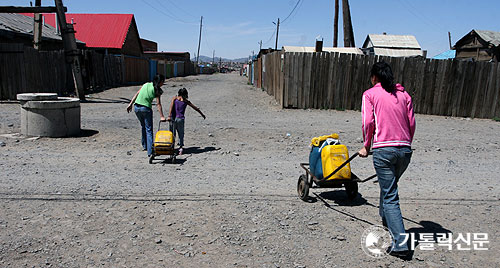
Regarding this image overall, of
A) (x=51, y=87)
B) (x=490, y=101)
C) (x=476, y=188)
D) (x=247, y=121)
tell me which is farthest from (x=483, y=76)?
(x=51, y=87)

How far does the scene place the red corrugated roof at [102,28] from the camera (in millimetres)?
35531

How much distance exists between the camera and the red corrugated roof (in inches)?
1399

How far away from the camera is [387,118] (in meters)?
3.85

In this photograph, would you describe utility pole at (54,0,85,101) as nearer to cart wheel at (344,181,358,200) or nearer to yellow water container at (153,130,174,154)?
yellow water container at (153,130,174,154)

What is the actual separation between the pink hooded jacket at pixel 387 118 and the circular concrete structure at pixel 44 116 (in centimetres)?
743

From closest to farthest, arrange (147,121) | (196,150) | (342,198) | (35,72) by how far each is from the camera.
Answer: (342,198) < (147,121) < (196,150) < (35,72)

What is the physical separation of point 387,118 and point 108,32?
120 ft

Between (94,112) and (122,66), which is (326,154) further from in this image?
(122,66)

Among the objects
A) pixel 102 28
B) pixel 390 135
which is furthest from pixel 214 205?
pixel 102 28

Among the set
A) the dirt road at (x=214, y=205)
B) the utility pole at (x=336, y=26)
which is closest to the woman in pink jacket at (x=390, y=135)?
the dirt road at (x=214, y=205)

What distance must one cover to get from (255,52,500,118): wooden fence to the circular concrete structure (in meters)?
7.43

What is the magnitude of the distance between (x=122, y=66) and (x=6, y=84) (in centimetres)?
1239

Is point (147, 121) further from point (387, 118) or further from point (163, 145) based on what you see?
point (387, 118)

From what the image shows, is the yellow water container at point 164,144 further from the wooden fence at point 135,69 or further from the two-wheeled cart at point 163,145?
the wooden fence at point 135,69
